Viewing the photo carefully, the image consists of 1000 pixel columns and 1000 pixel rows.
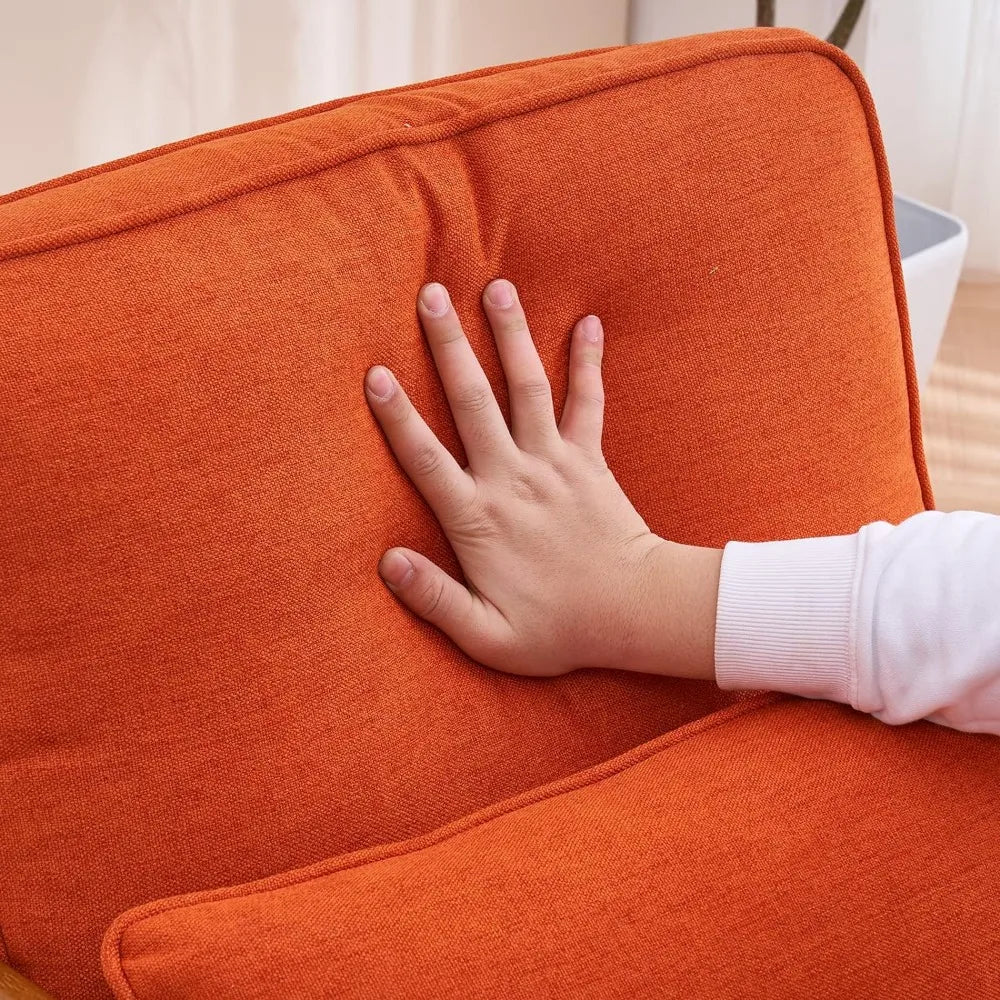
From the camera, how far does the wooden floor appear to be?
6.57 feet

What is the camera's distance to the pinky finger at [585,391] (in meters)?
0.77

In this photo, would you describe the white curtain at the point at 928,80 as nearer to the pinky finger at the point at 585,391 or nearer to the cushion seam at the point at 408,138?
the cushion seam at the point at 408,138

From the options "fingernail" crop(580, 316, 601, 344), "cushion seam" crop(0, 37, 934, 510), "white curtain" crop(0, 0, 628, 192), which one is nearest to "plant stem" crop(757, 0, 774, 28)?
"white curtain" crop(0, 0, 628, 192)

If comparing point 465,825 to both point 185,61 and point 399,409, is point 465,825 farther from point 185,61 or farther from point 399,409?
point 185,61

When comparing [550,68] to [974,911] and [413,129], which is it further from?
[974,911]

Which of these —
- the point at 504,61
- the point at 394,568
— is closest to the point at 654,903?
the point at 394,568

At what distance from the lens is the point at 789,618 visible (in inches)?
28.3

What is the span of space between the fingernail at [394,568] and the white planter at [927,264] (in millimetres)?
1015

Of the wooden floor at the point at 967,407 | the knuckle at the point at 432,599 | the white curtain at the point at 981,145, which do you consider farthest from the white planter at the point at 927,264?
the knuckle at the point at 432,599

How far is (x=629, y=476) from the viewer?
78 centimetres

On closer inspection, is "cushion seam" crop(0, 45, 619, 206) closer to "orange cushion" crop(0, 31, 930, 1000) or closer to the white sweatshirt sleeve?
"orange cushion" crop(0, 31, 930, 1000)

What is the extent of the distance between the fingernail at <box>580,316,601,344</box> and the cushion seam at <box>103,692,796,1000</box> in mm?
230

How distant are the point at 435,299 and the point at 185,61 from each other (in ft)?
3.17

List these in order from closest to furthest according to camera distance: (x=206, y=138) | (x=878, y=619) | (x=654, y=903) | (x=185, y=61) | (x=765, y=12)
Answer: (x=654, y=903)
(x=878, y=619)
(x=206, y=138)
(x=185, y=61)
(x=765, y=12)
